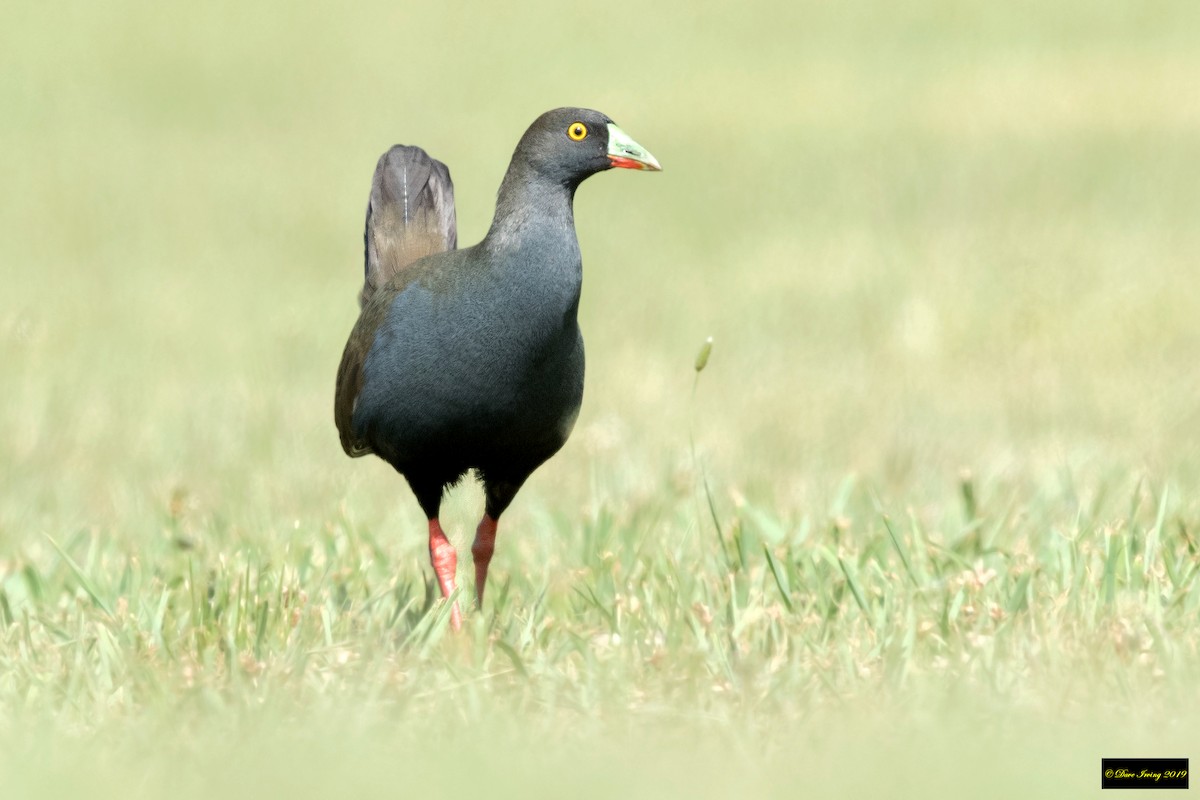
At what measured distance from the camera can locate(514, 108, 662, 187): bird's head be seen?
5.24 meters

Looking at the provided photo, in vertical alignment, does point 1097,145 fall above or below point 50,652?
above

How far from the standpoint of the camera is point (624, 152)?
5328 millimetres

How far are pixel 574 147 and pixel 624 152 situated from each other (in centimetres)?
16

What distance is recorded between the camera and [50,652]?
4.96 m

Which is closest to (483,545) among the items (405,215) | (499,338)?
(499,338)

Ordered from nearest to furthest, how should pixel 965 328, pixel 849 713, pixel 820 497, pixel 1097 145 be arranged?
1. pixel 849 713
2. pixel 820 497
3. pixel 965 328
4. pixel 1097 145

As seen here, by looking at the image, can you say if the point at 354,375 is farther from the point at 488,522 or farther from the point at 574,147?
the point at 574,147

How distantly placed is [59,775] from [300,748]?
53cm

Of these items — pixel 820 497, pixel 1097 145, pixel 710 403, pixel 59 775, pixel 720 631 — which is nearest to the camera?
pixel 59 775

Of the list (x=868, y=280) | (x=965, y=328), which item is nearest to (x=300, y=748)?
(x=965, y=328)

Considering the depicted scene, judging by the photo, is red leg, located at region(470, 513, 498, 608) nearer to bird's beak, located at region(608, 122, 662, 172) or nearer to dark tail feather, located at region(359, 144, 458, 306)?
dark tail feather, located at region(359, 144, 458, 306)

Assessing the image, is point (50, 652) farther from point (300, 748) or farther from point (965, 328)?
point (965, 328)

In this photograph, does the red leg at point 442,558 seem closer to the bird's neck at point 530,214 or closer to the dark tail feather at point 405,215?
the dark tail feather at point 405,215

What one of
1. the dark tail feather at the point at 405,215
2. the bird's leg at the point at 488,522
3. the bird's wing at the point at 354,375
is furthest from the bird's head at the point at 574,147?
the dark tail feather at the point at 405,215
